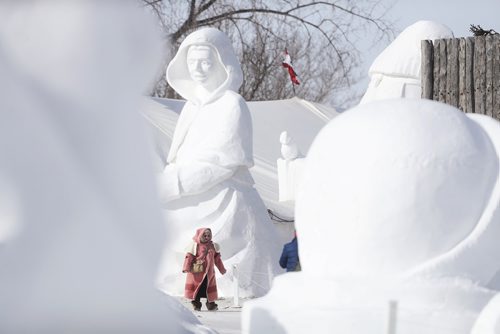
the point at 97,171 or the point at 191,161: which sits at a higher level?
the point at 97,171

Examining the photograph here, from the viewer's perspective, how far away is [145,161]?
213cm

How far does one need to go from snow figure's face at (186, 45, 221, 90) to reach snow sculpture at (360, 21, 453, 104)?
5.59 feet

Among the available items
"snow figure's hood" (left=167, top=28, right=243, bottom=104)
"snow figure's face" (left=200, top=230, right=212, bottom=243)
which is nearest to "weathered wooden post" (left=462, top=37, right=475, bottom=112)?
"snow figure's face" (left=200, top=230, right=212, bottom=243)

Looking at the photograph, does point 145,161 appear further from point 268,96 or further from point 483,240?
point 268,96

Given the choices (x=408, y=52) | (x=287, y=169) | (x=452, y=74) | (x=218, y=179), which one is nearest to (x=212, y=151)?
(x=218, y=179)

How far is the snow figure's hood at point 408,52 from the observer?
→ 41.2 feet

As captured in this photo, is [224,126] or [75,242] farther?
[224,126]

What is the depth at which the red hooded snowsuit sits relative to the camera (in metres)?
11.8

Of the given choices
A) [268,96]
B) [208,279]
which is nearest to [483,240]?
[208,279]

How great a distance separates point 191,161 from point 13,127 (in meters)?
10.9

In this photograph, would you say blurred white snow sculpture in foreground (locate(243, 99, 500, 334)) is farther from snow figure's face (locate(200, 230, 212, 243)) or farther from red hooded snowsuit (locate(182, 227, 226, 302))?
snow figure's face (locate(200, 230, 212, 243))

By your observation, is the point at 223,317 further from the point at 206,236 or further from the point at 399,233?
the point at 399,233

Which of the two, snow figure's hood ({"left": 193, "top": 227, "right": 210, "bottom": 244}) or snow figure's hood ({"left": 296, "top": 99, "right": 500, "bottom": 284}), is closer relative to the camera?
snow figure's hood ({"left": 296, "top": 99, "right": 500, "bottom": 284})

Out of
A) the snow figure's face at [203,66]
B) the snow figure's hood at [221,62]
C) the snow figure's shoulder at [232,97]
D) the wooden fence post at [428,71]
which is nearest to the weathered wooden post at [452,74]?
the wooden fence post at [428,71]
